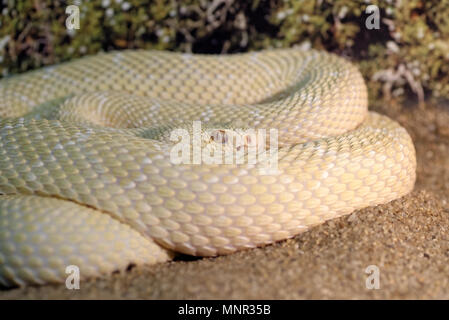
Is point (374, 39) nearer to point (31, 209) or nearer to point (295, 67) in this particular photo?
point (295, 67)

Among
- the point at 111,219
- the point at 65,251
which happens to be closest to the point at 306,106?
the point at 111,219

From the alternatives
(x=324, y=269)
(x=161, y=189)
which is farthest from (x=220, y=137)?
(x=324, y=269)

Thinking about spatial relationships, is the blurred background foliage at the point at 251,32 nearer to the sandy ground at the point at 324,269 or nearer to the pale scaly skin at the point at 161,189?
the pale scaly skin at the point at 161,189

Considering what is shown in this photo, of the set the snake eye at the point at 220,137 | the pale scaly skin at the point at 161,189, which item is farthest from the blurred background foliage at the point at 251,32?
the snake eye at the point at 220,137

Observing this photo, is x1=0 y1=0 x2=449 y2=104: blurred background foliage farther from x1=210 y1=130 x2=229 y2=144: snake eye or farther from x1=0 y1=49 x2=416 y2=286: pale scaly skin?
x1=210 y1=130 x2=229 y2=144: snake eye

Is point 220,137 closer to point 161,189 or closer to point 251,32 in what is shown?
point 161,189
